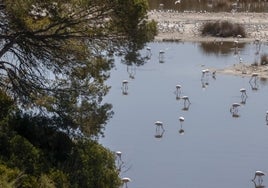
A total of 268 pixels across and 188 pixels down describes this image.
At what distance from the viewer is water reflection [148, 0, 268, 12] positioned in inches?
1959

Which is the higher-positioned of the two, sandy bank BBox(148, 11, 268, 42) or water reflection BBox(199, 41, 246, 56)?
sandy bank BBox(148, 11, 268, 42)

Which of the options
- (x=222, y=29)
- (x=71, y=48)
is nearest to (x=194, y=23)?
(x=222, y=29)

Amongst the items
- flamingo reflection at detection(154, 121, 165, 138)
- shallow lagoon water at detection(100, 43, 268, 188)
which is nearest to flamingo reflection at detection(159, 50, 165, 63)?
shallow lagoon water at detection(100, 43, 268, 188)

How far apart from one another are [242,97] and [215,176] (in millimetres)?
8741

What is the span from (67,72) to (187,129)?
9512 mm

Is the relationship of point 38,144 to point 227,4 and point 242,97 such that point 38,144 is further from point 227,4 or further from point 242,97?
point 227,4

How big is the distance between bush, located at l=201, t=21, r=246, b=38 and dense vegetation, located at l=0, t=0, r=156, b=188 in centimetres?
2695

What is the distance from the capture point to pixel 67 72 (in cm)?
1407

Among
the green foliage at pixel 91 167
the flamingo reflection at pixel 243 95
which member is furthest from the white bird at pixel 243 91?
the green foliage at pixel 91 167

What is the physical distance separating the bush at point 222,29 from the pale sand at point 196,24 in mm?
380

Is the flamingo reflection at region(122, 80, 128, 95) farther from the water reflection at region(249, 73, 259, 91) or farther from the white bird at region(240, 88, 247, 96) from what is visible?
the water reflection at region(249, 73, 259, 91)

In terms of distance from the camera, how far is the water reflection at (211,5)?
49.8 metres

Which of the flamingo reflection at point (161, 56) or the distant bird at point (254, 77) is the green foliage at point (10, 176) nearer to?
the distant bird at point (254, 77)

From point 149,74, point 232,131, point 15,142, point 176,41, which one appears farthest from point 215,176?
point 176,41
